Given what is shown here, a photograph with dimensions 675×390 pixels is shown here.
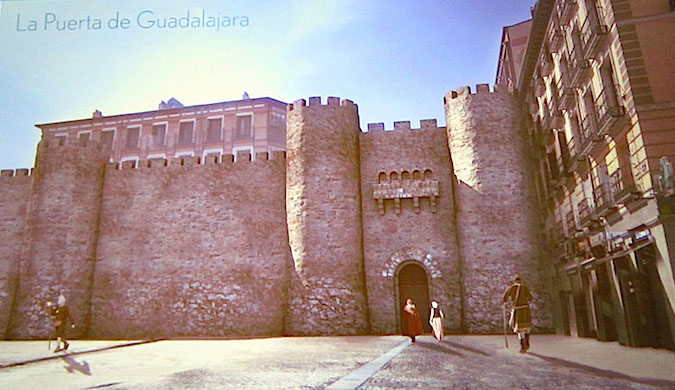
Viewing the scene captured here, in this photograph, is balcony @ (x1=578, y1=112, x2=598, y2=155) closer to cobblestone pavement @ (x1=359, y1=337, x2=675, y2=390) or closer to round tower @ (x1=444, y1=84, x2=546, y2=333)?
round tower @ (x1=444, y1=84, x2=546, y2=333)

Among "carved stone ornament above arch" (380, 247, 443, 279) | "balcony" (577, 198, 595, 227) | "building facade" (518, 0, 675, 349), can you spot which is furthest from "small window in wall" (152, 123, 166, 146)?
"balcony" (577, 198, 595, 227)

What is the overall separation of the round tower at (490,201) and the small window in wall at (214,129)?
19.5 metres

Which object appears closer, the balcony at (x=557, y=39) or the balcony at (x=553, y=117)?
the balcony at (x=557, y=39)

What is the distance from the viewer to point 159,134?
35125 mm

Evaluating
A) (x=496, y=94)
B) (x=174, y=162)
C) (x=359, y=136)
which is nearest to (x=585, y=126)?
(x=496, y=94)

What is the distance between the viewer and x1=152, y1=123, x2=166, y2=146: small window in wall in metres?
34.9

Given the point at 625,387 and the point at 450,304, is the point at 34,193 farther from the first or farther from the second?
the point at 625,387

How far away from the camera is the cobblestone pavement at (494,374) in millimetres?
6016

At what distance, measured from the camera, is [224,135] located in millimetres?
33906

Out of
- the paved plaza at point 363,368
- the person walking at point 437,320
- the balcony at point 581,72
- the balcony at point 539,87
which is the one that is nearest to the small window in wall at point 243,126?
the balcony at point 539,87

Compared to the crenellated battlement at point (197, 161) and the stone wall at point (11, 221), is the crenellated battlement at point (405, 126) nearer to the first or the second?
the crenellated battlement at point (197, 161)

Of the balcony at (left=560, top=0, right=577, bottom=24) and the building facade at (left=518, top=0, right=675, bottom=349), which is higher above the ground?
the balcony at (left=560, top=0, right=577, bottom=24)

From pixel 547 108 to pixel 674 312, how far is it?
964cm

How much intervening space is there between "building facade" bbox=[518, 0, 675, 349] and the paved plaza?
1156 mm
